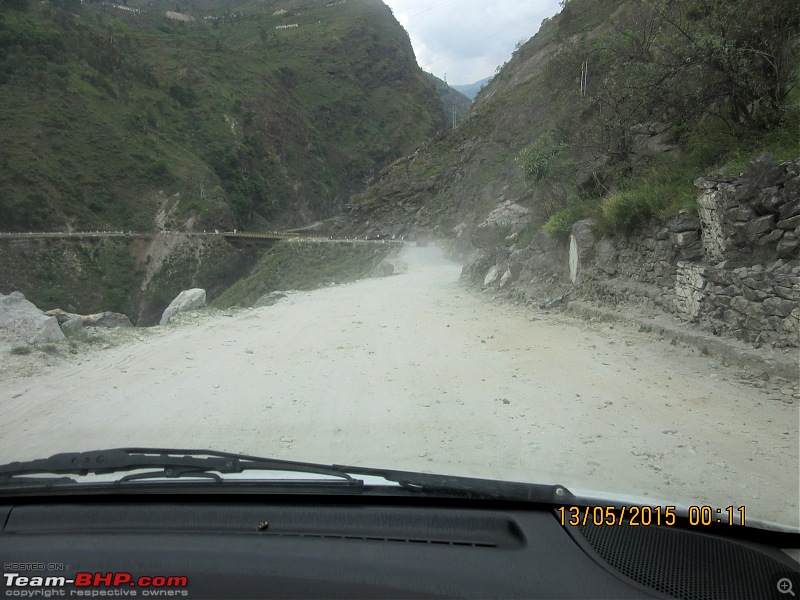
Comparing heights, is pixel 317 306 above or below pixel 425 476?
below

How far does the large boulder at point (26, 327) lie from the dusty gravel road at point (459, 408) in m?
0.74

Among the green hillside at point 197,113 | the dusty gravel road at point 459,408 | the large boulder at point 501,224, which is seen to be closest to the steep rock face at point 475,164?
the large boulder at point 501,224

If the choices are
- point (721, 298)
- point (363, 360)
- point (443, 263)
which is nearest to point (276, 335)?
point (363, 360)

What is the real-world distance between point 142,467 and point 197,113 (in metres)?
81.4

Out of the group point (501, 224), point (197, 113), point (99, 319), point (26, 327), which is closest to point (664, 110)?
point (26, 327)

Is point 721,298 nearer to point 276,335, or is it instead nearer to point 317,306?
point 276,335

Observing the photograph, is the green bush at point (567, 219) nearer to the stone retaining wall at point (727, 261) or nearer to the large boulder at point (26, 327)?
the stone retaining wall at point (727, 261)

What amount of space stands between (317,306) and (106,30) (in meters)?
94.2

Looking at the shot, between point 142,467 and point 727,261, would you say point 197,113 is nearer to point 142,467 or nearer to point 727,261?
point 727,261

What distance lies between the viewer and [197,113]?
75.7 meters

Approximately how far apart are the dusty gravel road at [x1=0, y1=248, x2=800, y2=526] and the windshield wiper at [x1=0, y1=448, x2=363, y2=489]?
4.42ft

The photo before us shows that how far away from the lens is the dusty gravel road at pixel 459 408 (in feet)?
14.2

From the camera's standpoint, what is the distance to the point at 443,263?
104 feet

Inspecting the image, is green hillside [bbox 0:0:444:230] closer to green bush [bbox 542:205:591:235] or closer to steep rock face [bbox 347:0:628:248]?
steep rock face [bbox 347:0:628:248]
